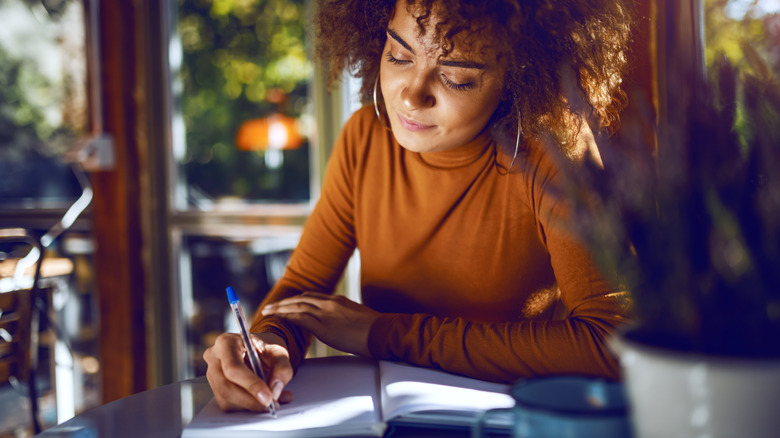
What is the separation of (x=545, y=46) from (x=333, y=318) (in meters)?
0.61

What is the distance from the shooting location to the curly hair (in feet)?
3.35

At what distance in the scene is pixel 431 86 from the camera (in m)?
1.07

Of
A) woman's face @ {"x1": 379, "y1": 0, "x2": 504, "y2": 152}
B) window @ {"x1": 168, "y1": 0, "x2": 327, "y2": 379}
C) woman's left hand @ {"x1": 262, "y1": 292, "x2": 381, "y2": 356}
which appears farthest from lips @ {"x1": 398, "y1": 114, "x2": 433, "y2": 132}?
window @ {"x1": 168, "y1": 0, "x2": 327, "y2": 379}

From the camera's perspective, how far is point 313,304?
1.09m

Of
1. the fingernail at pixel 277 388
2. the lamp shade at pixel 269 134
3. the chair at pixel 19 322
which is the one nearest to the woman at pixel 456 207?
the fingernail at pixel 277 388

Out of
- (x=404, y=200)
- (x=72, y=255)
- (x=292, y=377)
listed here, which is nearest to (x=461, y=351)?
(x=292, y=377)

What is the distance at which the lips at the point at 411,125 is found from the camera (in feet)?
3.63

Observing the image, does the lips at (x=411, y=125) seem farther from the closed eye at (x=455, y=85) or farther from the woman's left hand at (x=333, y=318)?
the woman's left hand at (x=333, y=318)

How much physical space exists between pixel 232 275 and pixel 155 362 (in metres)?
0.49

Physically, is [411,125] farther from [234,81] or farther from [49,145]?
[49,145]

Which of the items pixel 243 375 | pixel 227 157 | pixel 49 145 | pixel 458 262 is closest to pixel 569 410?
pixel 243 375

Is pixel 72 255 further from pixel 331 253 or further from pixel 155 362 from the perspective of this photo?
pixel 331 253

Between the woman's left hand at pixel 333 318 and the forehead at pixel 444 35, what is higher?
the forehead at pixel 444 35

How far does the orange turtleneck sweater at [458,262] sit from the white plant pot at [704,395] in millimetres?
449
